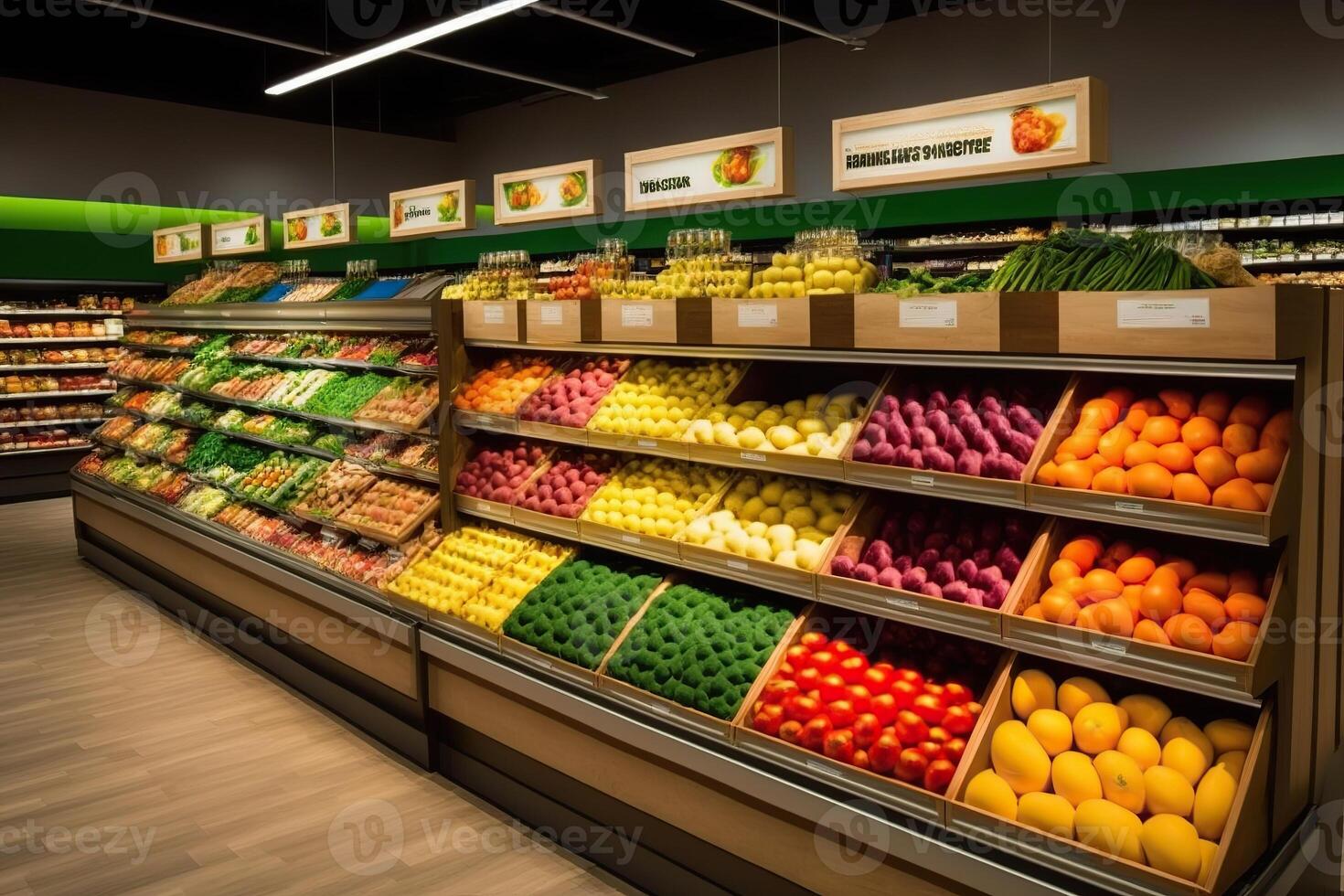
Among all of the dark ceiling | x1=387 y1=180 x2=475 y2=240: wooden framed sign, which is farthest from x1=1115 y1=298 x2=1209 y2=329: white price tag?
the dark ceiling

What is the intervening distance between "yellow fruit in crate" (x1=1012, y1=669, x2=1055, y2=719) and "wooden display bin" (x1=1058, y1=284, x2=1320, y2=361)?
2.89 ft

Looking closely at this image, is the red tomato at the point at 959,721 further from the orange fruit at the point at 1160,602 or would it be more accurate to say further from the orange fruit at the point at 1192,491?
the orange fruit at the point at 1192,491

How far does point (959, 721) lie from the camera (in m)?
2.79

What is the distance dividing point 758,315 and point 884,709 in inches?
54.9

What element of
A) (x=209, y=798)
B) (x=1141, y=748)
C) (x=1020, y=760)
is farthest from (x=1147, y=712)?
(x=209, y=798)

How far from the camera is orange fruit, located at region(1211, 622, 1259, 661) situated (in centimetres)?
233

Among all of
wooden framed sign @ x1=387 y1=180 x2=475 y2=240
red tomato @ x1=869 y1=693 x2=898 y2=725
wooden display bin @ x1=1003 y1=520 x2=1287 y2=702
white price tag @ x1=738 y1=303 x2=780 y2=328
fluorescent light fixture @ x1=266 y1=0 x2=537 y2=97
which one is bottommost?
red tomato @ x1=869 y1=693 x2=898 y2=725

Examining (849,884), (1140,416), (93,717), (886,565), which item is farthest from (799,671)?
(93,717)

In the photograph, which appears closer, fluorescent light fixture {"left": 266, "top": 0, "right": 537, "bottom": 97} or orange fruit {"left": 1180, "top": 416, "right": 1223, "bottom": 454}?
orange fruit {"left": 1180, "top": 416, "right": 1223, "bottom": 454}

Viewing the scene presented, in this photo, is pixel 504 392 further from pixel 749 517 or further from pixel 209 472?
pixel 209 472

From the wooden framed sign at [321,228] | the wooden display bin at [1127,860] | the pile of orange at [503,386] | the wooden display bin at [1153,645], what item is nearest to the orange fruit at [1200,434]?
the wooden display bin at [1153,645]

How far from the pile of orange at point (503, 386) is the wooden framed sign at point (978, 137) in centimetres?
163

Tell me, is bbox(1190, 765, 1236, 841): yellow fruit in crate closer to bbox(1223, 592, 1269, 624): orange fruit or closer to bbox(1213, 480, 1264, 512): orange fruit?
bbox(1223, 592, 1269, 624): orange fruit

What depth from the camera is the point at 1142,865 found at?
2.28 m
